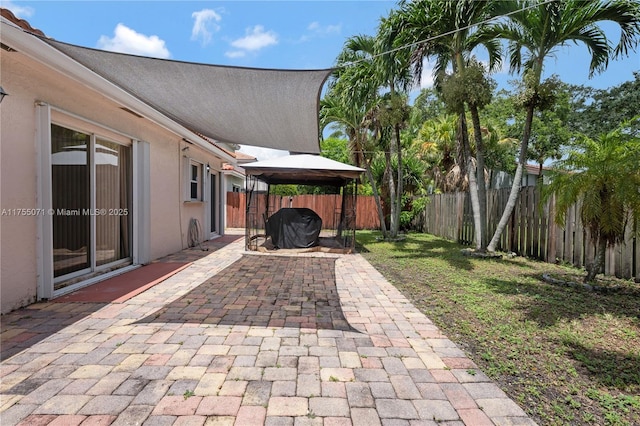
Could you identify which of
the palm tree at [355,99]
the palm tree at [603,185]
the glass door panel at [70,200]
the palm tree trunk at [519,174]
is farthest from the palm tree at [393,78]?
the glass door panel at [70,200]

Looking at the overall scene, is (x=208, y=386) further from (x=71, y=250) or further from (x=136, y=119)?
(x=136, y=119)

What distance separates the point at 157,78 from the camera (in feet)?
11.8

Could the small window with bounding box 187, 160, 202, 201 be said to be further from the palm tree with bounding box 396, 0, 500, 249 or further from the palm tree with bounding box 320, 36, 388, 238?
the palm tree with bounding box 396, 0, 500, 249

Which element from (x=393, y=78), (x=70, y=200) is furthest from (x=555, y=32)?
(x=70, y=200)

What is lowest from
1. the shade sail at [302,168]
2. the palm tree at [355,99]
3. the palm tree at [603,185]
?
the palm tree at [603,185]

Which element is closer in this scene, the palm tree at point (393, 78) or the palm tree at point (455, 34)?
the palm tree at point (455, 34)

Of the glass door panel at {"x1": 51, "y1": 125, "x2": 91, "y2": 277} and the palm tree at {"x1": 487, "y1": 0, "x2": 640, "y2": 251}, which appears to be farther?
the palm tree at {"x1": 487, "y1": 0, "x2": 640, "y2": 251}

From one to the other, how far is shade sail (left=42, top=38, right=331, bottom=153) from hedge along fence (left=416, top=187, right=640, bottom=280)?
4217 millimetres

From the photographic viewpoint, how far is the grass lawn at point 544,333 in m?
2.27

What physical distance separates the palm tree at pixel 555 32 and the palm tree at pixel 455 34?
54 cm

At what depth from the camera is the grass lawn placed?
2.27 meters

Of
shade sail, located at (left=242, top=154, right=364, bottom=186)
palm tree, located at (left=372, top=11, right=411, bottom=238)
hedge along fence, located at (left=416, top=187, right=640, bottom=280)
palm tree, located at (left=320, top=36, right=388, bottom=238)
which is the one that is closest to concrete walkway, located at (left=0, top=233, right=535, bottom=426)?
hedge along fence, located at (left=416, top=187, right=640, bottom=280)

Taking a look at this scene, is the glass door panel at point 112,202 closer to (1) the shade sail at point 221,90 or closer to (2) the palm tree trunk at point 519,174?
(1) the shade sail at point 221,90

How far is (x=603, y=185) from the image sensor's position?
185 inches
